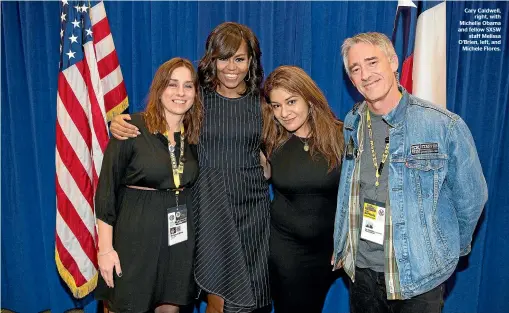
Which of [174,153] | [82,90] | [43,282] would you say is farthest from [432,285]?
[43,282]

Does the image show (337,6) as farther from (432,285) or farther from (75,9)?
(432,285)

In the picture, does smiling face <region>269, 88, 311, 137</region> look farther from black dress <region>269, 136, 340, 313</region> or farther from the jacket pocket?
the jacket pocket

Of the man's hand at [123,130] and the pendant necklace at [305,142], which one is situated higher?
the man's hand at [123,130]

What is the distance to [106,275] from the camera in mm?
1971

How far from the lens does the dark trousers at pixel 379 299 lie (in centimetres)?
169

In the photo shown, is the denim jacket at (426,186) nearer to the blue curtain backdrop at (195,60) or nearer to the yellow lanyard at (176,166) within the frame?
the yellow lanyard at (176,166)

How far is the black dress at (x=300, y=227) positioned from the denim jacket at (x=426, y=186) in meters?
0.52

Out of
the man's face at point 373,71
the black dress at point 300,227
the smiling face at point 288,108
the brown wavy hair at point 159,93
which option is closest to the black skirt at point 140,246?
the brown wavy hair at point 159,93

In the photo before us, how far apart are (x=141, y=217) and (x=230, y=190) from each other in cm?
47

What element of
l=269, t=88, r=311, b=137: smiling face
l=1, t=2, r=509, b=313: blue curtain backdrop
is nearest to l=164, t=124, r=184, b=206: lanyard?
l=269, t=88, r=311, b=137: smiling face

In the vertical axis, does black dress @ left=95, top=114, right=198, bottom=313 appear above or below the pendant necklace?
below

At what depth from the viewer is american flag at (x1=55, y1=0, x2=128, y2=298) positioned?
2639 millimetres

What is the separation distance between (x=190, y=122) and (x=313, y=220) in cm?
84

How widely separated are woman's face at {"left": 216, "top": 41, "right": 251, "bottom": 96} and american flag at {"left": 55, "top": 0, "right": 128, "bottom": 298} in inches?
38.5
